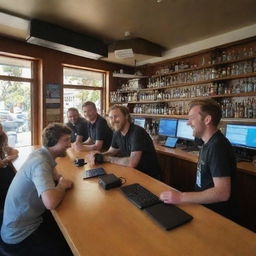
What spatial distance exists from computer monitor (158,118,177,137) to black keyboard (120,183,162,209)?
2.30m

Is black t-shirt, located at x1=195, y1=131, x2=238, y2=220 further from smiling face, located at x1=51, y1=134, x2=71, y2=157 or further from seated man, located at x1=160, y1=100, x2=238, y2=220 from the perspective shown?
smiling face, located at x1=51, y1=134, x2=71, y2=157

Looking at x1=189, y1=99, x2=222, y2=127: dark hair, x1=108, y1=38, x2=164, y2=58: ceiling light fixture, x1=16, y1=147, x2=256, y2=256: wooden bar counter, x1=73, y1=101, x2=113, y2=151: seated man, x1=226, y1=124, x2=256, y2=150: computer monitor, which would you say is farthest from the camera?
x1=108, y1=38, x2=164, y2=58: ceiling light fixture

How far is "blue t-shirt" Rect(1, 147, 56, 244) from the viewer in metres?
1.17

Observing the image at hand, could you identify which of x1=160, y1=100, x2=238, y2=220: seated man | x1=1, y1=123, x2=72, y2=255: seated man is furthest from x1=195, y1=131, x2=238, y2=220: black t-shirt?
x1=1, y1=123, x2=72, y2=255: seated man

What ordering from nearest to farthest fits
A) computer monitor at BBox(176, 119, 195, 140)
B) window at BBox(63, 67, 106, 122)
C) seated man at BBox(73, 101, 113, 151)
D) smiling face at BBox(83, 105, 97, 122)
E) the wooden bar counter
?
the wooden bar counter
seated man at BBox(73, 101, 113, 151)
smiling face at BBox(83, 105, 97, 122)
computer monitor at BBox(176, 119, 195, 140)
window at BBox(63, 67, 106, 122)

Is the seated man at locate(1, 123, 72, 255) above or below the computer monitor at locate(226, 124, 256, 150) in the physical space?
below

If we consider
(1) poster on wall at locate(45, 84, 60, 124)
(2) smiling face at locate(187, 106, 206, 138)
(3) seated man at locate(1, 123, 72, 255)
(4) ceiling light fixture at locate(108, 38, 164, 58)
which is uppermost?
(4) ceiling light fixture at locate(108, 38, 164, 58)

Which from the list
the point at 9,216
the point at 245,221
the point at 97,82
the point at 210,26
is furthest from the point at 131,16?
the point at 245,221

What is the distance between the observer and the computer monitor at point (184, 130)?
3.27 metres

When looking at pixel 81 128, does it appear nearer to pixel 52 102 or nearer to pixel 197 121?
pixel 52 102

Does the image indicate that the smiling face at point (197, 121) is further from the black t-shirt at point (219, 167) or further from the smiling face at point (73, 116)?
the smiling face at point (73, 116)

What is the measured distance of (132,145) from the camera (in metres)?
1.98

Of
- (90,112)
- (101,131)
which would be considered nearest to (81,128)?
(90,112)

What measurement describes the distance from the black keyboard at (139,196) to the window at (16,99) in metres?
3.23
